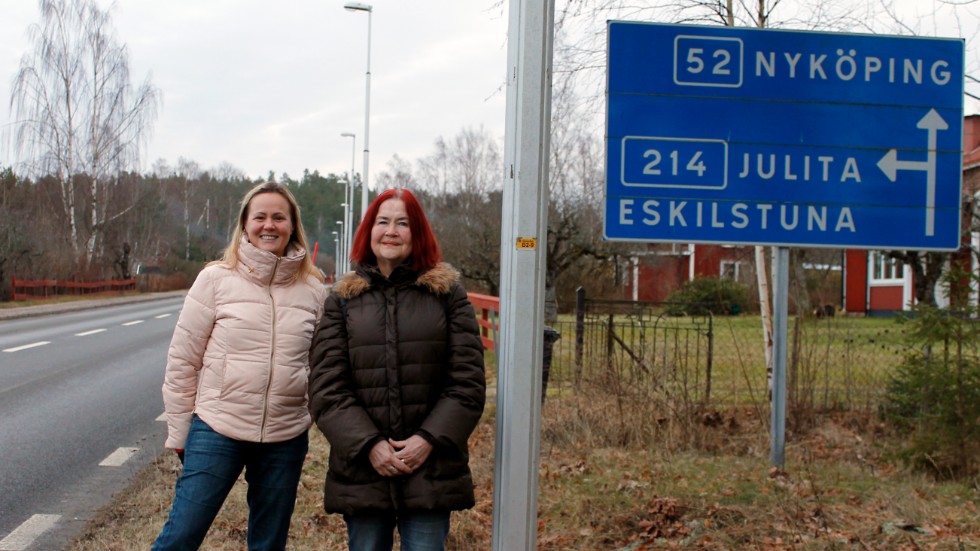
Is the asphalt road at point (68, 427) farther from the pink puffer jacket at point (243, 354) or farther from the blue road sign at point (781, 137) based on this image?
the blue road sign at point (781, 137)

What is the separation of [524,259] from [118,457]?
5252mm

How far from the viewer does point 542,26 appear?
2.84m

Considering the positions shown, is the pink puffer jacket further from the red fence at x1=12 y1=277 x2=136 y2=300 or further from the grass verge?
the red fence at x1=12 y1=277 x2=136 y2=300

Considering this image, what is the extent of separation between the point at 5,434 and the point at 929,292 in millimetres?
13356

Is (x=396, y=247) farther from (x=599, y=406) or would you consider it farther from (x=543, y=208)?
(x=599, y=406)

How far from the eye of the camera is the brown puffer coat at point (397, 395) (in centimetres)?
288

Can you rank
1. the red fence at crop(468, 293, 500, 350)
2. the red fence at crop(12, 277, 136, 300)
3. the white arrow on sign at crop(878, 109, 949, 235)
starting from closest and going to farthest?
the white arrow on sign at crop(878, 109, 949, 235) → the red fence at crop(468, 293, 500, 350) → the red fence at crop(12, 277, 136, 300)

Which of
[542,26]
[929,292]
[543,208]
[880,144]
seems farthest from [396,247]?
[929,292]

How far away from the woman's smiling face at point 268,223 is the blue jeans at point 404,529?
1035mm

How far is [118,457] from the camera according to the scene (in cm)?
697

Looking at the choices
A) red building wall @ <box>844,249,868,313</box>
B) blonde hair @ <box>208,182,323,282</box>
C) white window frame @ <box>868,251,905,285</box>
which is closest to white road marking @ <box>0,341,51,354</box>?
blonde hair @ <box>208,182,323,282</box>

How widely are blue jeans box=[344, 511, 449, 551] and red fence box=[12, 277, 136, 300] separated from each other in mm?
33732

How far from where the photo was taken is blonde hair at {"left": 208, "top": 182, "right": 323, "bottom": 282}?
3.39 metres

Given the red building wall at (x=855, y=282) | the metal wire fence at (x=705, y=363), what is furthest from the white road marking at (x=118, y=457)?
the red building wall at (x=855, y=282)
